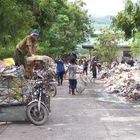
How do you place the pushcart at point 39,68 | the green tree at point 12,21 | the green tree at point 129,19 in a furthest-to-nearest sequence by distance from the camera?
the green tree at point 129,19
the green tree at point 12,21
the pushcart at point 39,68

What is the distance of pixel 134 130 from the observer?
12.7 m

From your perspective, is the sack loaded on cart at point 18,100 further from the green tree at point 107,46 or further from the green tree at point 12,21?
the green tree at point 107,46

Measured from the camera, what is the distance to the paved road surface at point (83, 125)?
11.9 meters

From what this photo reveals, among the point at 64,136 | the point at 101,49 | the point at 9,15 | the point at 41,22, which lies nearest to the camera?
the point at 64,136

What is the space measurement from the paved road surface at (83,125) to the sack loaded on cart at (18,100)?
0.74ft

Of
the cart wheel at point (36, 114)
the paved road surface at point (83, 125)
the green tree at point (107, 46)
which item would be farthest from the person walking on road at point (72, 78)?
the green tree at point (107, 46)

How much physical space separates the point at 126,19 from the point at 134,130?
14160mm

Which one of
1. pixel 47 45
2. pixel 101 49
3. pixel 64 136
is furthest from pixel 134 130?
pixel 101 49

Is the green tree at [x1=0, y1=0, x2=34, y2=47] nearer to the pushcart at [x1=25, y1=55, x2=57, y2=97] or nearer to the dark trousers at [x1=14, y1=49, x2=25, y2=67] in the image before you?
the dark trousers at [x1=14, y1=49, x2=25, y2=67]

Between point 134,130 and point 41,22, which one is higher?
point 41,22

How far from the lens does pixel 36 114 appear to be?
44.8 ft

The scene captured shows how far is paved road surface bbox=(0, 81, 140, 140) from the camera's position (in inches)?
468

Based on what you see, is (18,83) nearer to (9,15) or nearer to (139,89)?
(9,15)

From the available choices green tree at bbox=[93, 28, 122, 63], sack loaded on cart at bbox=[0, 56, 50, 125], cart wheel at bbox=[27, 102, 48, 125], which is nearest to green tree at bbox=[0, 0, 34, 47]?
sack loaded on cart at bbox=[0, 56, 50, 125]
